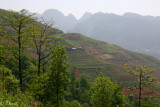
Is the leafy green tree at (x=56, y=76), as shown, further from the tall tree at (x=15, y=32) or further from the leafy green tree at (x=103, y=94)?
the leafy green tree at (x=103, y=94)

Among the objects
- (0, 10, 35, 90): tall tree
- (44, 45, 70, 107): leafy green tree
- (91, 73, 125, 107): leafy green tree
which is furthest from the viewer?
(91, 73, 125, 107): leafy green tree

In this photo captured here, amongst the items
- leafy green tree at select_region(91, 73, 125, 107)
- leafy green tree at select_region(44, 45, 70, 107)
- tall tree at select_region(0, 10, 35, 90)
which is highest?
tall tree at select_region(0, 10, 35, 90)

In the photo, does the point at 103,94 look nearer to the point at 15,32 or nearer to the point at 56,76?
the point at 56,76

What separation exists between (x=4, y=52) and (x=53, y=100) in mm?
8288

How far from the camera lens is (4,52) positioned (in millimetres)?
14797

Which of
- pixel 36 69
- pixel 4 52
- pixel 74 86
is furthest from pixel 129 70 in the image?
pixel 74 86

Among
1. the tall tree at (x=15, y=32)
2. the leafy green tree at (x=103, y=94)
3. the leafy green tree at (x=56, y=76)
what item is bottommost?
the leafy green tree at (x=103, y=94)

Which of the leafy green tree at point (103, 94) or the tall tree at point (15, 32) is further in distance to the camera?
the leafy green tree at point (103, 94)

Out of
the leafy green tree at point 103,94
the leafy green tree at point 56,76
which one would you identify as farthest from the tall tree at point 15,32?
the leafy green tree at point 103,94

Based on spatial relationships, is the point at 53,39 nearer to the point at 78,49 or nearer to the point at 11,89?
the point at 11,89

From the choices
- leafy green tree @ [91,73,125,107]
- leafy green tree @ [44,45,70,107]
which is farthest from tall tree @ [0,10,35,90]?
leafy green tree @ [91,73,125,107]

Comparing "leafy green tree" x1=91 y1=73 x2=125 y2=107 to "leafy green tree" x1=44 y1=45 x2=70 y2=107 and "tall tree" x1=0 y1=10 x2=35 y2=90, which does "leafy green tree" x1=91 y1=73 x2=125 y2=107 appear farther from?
"tall tree" x1=0 y1=10 x2=35 y2=90

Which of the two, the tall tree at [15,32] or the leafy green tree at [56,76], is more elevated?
the tall tree at [15,32]

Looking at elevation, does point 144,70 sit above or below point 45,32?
below
